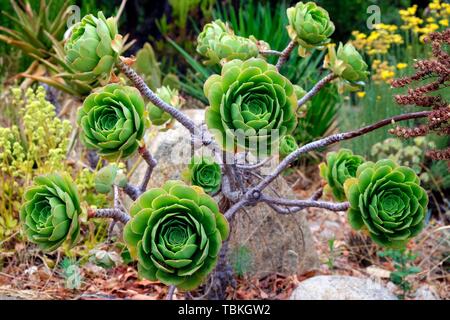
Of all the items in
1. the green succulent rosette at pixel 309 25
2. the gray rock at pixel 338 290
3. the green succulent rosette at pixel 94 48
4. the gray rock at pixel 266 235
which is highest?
the green succulent rosette at pixel 309 25

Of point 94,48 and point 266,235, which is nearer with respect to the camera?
point 94,48

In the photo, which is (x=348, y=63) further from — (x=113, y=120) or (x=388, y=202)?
(x=113, y=120)

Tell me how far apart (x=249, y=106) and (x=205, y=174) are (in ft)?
1.63

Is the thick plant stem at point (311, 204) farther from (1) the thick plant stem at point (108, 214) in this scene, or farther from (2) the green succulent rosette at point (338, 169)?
(1) the thick plant stem at point (108, 214)

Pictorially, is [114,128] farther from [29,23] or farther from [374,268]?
[29,23]

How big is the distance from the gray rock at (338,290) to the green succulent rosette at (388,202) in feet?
2.45

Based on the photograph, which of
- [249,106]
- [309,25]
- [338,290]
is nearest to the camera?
[249,106]

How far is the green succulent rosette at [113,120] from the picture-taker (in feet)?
4.39

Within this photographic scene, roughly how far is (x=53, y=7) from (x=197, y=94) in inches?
60.4

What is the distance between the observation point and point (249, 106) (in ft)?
4.22

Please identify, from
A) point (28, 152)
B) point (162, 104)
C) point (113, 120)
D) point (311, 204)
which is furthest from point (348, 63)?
point (28, 152)

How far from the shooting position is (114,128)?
52.9 inches

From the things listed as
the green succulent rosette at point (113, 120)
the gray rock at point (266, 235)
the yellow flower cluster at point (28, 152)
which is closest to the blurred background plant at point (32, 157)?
the yellow flower cluster at point (28, 152)

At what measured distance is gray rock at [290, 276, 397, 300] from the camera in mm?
2096
